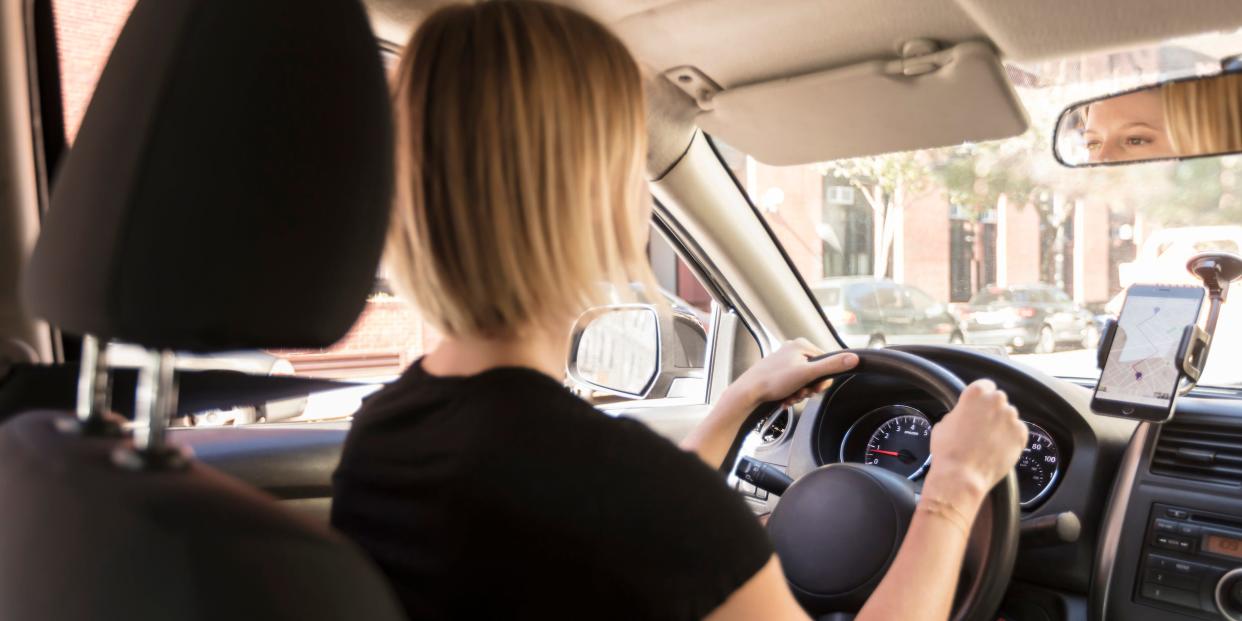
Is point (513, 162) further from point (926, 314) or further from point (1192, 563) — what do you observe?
point (926, 314)

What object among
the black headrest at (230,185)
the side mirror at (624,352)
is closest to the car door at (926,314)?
the side mirror at (624,352)

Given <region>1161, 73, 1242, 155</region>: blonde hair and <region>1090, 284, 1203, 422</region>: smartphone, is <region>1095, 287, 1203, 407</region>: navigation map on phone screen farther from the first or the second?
<region>1161, 73, 1242, 155</region>: blonde hair

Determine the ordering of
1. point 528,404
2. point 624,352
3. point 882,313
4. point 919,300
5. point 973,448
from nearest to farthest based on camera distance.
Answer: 1. point 528,404
2. point 973,448
3. point 624,352
4. point 882,313
5. point 919,300

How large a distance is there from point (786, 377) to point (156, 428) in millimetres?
1182

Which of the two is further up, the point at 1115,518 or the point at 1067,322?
the point at 1067,322

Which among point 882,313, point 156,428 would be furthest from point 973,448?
point 882,313

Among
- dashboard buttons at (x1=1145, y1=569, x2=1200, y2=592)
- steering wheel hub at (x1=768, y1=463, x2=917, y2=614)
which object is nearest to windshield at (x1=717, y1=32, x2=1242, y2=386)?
dashboard buttons at (x1=1145, y1=569, x2=1200, y2=592)

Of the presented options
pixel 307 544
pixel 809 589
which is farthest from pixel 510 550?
pixel 809 589

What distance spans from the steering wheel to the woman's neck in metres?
0.78

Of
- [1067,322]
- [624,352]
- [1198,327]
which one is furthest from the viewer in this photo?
[1067,322]

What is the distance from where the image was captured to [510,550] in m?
1.01

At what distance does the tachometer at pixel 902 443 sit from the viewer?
238cm

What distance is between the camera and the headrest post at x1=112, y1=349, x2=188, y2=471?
95 centimetres

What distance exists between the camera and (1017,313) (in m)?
6.07
